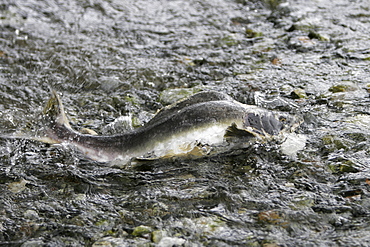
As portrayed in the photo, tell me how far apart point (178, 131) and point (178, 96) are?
1.89m

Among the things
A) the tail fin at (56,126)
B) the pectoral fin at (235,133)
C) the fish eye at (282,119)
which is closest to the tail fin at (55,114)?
the tail fin at (56,126)

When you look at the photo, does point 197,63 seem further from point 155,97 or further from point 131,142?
point 131,142

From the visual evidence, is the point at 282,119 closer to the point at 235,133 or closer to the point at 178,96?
the point at 235,133

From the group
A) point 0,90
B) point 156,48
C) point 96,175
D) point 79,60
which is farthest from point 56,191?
point 156,48

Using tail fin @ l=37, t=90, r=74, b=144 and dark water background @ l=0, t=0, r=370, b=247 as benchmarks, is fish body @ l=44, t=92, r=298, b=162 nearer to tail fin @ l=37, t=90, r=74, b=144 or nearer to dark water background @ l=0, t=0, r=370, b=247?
tail fin @ l=37, t=90, r=74, b=144

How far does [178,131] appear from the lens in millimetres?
4535

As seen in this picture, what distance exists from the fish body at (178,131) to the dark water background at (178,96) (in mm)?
239

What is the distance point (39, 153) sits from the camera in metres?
5.13

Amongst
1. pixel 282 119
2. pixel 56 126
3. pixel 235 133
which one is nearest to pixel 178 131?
pixel 235 133

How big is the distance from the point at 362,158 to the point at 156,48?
4.48m

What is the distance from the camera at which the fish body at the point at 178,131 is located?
179 inches

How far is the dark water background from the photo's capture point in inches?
154

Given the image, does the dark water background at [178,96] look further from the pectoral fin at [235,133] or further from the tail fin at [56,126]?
the pectoral fin at [235,133]

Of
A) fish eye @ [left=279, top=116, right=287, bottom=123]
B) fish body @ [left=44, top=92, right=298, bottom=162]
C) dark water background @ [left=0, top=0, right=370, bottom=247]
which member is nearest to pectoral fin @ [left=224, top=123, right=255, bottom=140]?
fish body @ [left=44, top=92, right=298, bottom=162]
